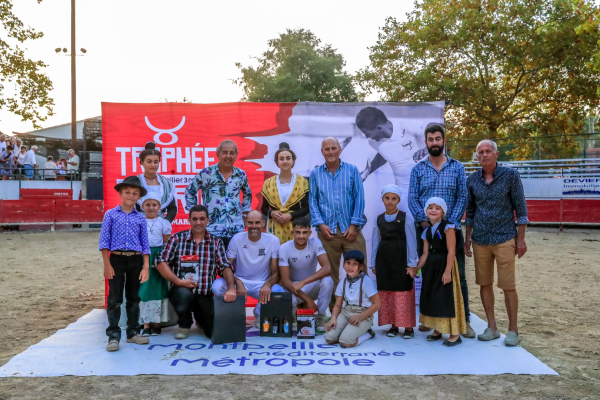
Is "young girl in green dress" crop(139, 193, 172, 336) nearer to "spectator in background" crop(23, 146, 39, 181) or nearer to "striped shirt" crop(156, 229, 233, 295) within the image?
"striped shirt" crop(156, 229, 233, 295)

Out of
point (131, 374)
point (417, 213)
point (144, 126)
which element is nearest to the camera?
point (131, 374)

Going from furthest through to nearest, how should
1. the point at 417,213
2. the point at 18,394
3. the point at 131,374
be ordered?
the point at 417,213 → the point at 131,374 → the point at 18,394

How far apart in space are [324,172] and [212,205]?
1102mm

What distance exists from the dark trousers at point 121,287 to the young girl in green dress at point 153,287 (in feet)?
1.05

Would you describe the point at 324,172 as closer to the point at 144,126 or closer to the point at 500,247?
the point at 500,247

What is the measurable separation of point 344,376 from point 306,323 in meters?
1.07

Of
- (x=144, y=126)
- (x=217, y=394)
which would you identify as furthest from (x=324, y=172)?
(x=217, y=394)

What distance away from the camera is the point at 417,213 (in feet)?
15.4

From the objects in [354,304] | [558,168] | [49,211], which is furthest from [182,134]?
[558,168]

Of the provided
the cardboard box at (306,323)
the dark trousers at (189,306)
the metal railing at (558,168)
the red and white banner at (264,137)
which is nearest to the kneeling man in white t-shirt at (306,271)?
the cardboard box at (306,323)

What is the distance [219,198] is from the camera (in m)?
5.04

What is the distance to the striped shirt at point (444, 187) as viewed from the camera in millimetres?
4555

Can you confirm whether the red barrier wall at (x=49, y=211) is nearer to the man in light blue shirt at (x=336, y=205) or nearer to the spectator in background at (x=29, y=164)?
the spectator in background at (x=29, y=164)

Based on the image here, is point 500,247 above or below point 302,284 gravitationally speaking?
above
